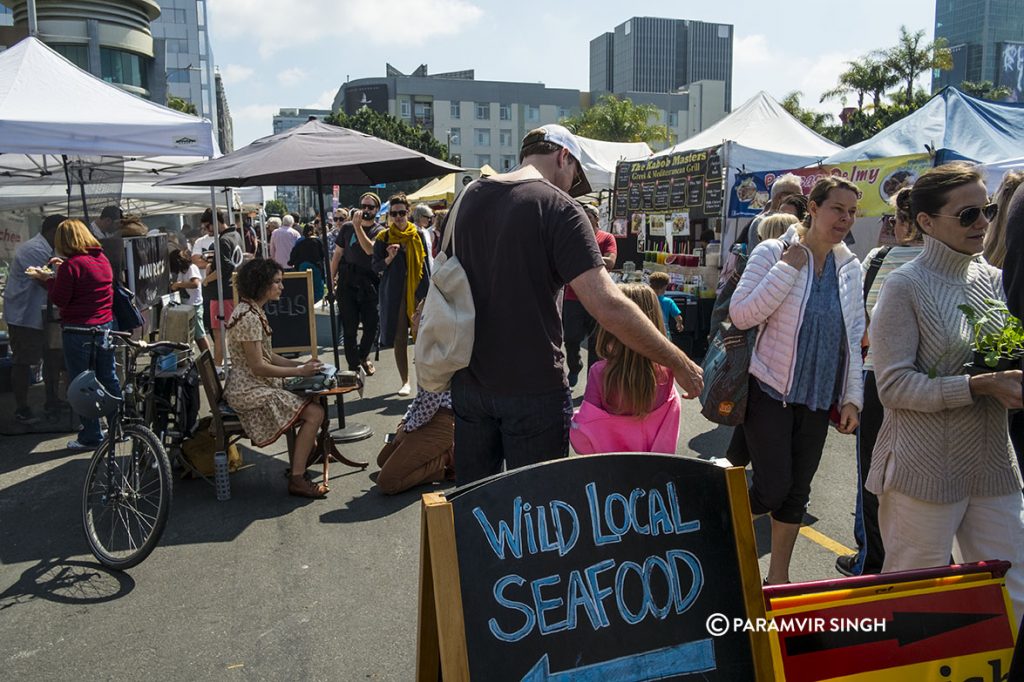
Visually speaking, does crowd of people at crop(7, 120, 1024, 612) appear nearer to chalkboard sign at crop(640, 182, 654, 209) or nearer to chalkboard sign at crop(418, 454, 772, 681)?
chalkboard sign at crop(418, 454, 772, 681)

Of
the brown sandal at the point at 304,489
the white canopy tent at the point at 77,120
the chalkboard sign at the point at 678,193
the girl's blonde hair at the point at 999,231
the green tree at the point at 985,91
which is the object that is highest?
the green tree at the point at 985,91

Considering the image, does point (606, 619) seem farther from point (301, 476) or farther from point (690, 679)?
point (301, 476)

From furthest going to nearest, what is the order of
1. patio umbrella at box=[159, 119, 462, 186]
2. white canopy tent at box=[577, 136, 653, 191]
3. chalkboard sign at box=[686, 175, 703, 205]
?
white canopy tent at box=[577, 136, 653, 191] < chalkboard sign at box=[686, 175, 703, 205] < patio umbrella at box=[159, 119, 462, 186]

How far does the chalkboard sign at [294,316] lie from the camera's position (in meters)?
7.13

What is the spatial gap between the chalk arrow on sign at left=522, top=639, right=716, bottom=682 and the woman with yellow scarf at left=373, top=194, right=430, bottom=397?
6101mm

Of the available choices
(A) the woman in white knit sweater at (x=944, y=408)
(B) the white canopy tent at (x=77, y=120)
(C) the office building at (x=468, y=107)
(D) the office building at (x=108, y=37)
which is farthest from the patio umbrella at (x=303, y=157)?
(C) the office building at (x=468, y=107)

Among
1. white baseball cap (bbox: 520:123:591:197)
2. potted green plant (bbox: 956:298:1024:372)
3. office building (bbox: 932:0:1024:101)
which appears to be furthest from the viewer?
office building (bbox: 932:0:1024:101)

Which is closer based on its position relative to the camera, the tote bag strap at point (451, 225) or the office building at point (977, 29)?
the tote bag strap at point (451, 225)

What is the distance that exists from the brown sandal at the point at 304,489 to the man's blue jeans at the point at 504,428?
2657 millimetres

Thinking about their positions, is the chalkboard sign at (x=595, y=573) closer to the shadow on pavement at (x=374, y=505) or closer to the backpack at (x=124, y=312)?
the shadow on pavement at (x=374, y=505)

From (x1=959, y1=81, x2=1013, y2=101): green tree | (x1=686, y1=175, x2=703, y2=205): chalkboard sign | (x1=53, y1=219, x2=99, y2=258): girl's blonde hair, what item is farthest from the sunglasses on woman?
(x1=959, y1=81, x2=1013, y2=101): green tree

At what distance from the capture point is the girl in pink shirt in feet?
10.6

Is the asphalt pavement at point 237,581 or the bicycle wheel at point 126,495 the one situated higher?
the bicycle wheel at point 126,495

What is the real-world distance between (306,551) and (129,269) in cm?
455
